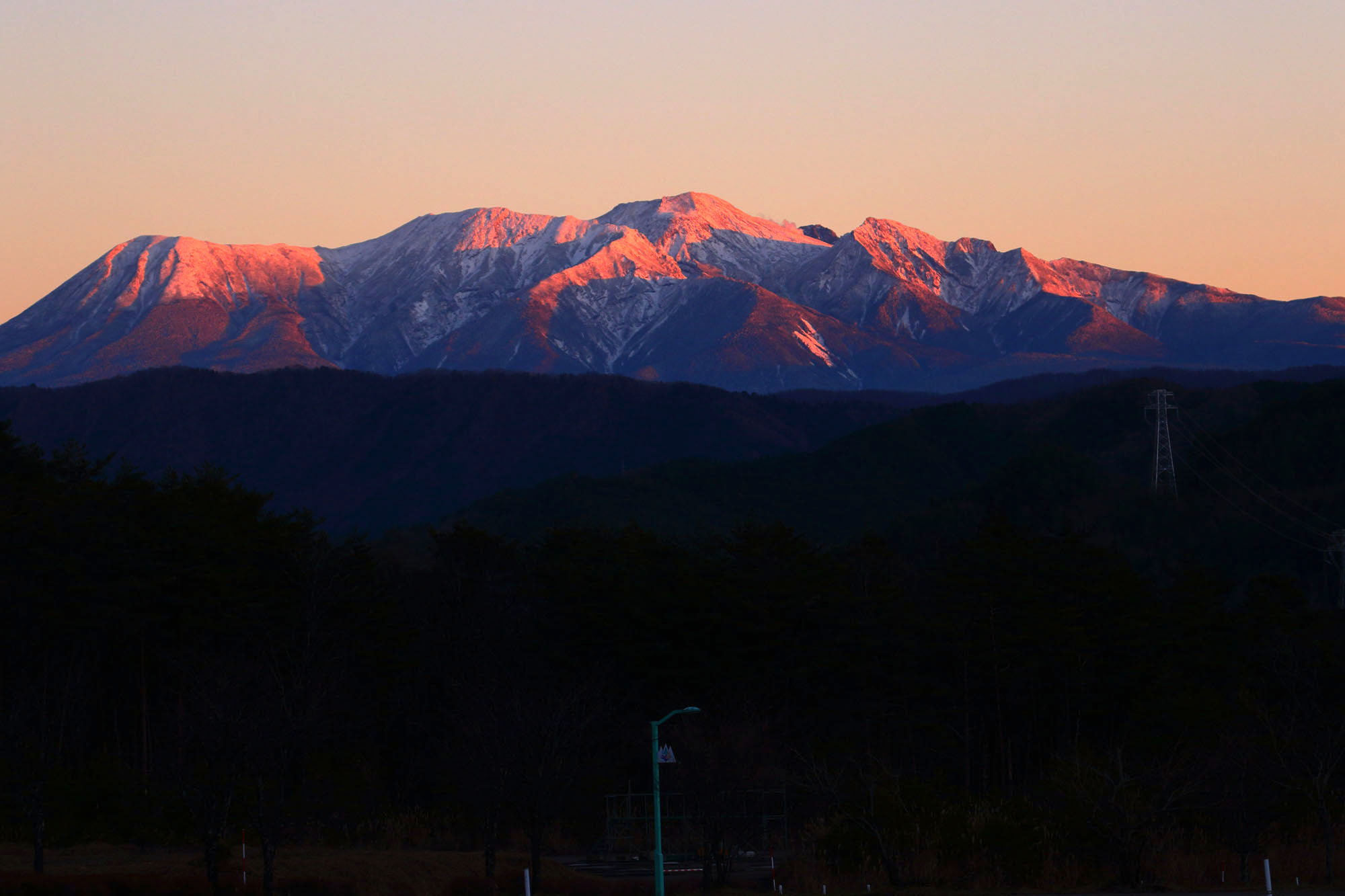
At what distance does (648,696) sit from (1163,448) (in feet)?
281

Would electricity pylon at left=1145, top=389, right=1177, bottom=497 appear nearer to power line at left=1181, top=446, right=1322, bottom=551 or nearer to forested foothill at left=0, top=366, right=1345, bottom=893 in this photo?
power line at left=1181, top=446, right=1322, bottom=551

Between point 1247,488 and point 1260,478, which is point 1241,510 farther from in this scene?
point 1260,478

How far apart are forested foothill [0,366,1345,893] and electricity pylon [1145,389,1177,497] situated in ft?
120

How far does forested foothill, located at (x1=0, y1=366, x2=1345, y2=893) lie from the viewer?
116ft

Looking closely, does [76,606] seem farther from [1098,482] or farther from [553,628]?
[1098,482]

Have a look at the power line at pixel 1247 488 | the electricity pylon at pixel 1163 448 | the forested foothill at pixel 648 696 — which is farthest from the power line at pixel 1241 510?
the forested foothill at pixel 648 696

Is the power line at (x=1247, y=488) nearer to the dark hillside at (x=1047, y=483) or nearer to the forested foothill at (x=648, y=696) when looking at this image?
the dark hillside at (x=1047, y=483)

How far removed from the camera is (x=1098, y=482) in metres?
126

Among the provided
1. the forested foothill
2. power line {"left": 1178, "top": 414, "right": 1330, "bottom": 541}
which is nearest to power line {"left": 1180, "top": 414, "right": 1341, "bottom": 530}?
power line {"left": 1178, "top": 414, "right": 1330, "bottom": 541}

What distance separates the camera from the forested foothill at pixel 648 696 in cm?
3531

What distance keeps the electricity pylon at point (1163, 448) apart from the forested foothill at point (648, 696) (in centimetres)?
3659

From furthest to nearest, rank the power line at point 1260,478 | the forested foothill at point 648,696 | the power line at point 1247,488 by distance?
the power line at point 1260,478, the power line at point 1247,488, the forested foothill at point 648,696

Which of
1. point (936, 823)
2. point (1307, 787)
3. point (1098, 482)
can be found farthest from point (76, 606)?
point (1098, 482)

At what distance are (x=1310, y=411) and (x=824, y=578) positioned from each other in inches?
3404
